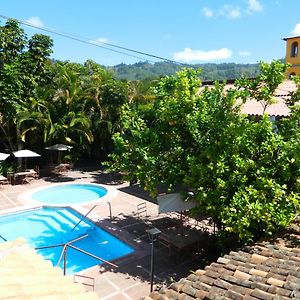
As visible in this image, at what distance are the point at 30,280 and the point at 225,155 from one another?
6447 mm

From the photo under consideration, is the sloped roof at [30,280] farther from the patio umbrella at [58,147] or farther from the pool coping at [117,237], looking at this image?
the patio umbrella at [58,147]

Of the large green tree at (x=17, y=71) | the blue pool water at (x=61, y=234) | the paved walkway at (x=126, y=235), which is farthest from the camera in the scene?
the large green tree at (x=17, y=71)

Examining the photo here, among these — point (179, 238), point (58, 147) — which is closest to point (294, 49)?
point (58, 147)

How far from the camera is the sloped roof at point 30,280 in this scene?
17.4 ft

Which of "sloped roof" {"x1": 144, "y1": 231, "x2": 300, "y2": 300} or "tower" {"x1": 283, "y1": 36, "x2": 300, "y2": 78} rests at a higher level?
"tower" {"x1": 283, "y1": 36, "x2": 300, "y2": 78}

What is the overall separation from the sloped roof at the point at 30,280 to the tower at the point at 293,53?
45.4 metres

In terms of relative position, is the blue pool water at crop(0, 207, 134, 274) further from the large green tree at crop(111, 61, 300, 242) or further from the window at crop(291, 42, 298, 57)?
the window at crop(291, 42, 298, 57)

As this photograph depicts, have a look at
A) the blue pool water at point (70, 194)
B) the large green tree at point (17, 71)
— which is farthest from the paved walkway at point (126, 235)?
the large green tree at point (17, 71)

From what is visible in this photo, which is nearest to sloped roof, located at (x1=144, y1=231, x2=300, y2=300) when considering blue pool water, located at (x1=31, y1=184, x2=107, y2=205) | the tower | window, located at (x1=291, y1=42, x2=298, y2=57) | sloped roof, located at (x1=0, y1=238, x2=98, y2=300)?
sloped roof, located at (x1=0, y1=238, x2=98, y2=300)

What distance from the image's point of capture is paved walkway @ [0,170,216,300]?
10.7m

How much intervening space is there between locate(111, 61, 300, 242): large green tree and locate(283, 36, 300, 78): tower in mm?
38745

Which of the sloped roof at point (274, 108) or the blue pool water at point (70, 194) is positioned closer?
the sloped roof at point (274, 108)

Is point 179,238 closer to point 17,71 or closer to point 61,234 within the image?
point 61,234

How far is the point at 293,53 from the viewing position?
152 ft
